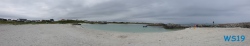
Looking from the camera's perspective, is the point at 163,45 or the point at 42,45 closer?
the point at 42,45

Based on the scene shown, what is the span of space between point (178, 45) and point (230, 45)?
2653 mm

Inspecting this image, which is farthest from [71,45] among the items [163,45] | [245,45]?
[245,45]

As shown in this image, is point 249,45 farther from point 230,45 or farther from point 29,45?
point 29,45

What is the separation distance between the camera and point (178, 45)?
33.0 feet

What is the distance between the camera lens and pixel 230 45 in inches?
362

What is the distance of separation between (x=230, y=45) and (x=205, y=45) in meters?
1.21

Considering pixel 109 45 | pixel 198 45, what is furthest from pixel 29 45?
pixel 198 45

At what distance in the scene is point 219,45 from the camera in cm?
948

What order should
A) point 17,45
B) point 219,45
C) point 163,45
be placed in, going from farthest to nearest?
point 163,45 → point 219,45 → point 17,45

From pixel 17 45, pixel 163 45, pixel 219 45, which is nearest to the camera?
pixel 17 45

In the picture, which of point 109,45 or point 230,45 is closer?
point 230,45

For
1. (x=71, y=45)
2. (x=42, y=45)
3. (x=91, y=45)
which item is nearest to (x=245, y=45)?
(x=91, y=45)

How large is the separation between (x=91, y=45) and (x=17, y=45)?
149 inches

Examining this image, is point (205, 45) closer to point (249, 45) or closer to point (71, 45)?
point (249, 45)
